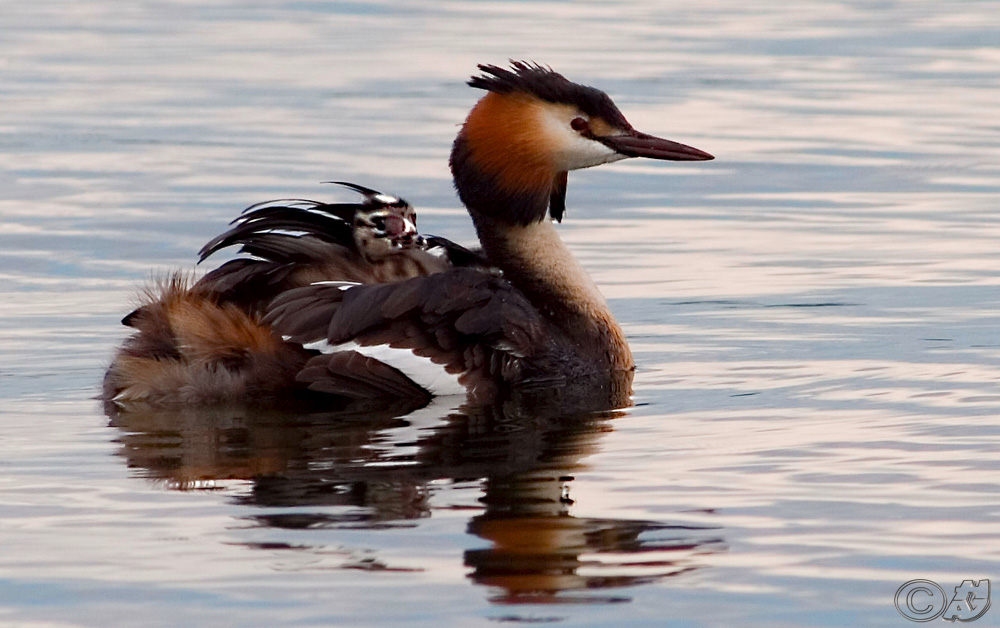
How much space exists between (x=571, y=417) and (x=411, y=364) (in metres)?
0.65

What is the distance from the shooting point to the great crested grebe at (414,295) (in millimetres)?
7801

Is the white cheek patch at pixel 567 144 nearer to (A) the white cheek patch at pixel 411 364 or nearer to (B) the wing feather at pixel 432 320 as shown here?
(B) the wing feather at pixel 432 320

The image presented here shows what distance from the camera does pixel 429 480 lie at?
666 cm

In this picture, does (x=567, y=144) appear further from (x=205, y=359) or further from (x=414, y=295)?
(x=205, y=359)

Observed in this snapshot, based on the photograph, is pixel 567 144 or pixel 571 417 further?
pixel 567 144

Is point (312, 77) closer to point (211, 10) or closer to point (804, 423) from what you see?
point (211, 10)

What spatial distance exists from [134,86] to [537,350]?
30.7ft

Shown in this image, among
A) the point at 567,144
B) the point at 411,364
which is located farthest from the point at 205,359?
the point at 567,144

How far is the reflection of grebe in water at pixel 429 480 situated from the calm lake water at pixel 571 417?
2 centimetres

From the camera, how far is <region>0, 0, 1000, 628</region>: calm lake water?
561 cm

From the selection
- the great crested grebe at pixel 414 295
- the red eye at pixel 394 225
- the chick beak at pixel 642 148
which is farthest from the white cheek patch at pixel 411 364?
the chick beak at pixel 642 148

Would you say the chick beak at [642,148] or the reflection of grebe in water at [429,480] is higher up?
the chick beak at [642,148]

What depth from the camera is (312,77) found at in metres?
17.4

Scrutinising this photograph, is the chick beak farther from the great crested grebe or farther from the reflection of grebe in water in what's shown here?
the reflection of grebe in water
